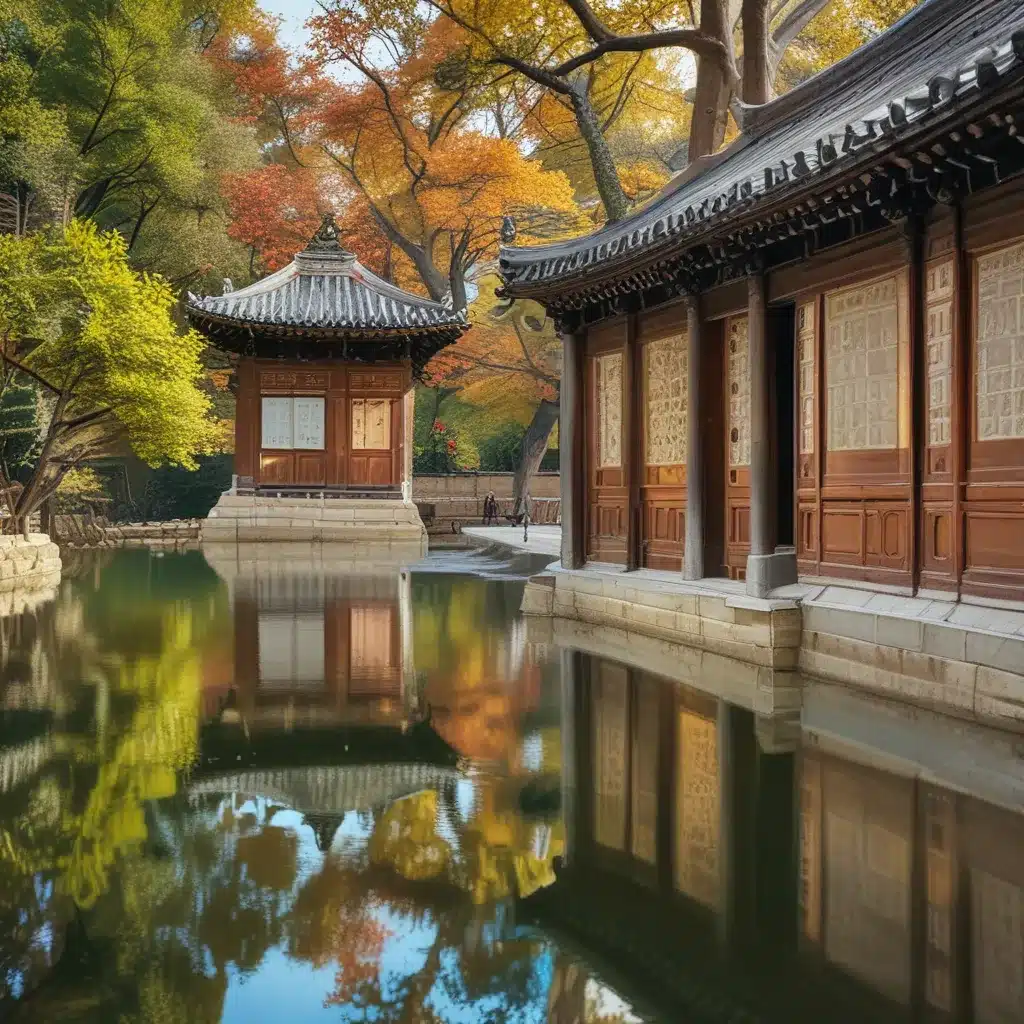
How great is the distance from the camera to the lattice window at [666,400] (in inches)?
547

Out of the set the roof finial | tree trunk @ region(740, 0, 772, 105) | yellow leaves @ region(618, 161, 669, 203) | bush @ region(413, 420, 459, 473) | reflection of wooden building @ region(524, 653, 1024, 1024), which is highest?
yellow leaves @ region(618, 161, 669, 203)

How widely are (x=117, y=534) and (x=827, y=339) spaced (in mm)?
27702

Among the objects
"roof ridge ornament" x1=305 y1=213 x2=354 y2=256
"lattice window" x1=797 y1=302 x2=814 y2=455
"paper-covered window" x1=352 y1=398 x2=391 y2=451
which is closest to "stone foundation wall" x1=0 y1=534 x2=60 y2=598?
"paper-covered window" x1=352 y1=398 x2=391 y2=451

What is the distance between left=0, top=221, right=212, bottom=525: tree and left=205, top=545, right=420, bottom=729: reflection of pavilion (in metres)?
3.48

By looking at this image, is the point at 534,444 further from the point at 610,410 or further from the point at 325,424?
the point at 610,410

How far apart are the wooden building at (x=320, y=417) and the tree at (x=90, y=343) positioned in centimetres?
982

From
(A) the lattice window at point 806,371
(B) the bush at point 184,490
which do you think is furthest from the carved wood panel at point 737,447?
(B) the bush at point 184,490

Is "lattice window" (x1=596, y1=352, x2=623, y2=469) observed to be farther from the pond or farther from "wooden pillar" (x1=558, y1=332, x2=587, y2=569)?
the pond

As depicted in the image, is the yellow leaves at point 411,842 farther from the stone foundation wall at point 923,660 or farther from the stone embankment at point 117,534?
the stone embankment at point 117,534

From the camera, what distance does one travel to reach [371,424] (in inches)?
1309

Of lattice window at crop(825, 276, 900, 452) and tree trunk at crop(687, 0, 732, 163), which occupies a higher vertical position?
tree trunk at crop(687, 0, 732, 163)

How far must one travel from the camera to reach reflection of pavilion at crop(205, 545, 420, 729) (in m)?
8.87

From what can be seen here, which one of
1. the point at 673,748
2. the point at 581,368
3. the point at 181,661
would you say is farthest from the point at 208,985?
the point at 581,368

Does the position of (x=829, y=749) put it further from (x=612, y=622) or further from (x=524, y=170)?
(x=524, y=170)
